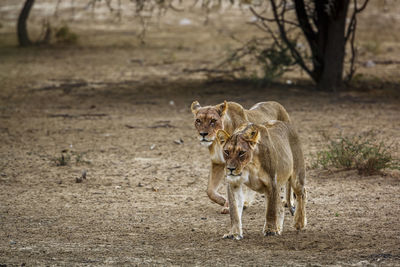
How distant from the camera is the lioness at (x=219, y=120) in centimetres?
732

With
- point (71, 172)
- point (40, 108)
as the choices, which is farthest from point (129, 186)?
point (40, 108)

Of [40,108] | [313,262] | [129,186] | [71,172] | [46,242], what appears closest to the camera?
[313,262]

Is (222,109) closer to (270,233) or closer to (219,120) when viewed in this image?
(219,120)

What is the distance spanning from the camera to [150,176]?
9.75 m

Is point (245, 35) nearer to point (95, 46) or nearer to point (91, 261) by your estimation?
point (95, 46)

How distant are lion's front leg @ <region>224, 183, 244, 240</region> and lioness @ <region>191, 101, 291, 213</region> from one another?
0.89 meters

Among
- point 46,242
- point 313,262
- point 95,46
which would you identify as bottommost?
point 95,46

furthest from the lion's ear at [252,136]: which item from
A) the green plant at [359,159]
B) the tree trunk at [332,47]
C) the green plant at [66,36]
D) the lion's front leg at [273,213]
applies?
the green plant at [66,36]

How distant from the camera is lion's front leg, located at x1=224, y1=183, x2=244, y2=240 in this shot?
256 inches

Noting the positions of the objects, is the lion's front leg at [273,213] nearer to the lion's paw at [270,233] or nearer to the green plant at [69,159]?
the lion's paw at [270,233]

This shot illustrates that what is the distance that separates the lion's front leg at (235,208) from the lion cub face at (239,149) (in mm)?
326

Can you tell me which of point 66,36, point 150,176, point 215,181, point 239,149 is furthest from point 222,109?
point 66,36

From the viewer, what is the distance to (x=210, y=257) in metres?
6.23

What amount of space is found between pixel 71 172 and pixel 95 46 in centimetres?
1440
